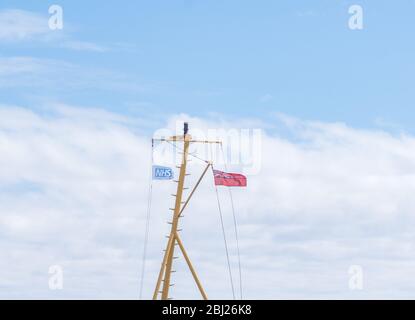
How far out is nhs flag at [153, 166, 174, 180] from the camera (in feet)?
260

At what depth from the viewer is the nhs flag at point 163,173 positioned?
3125 inches

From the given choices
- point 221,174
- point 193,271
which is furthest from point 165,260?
point 221,174

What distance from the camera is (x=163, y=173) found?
79.9 m
